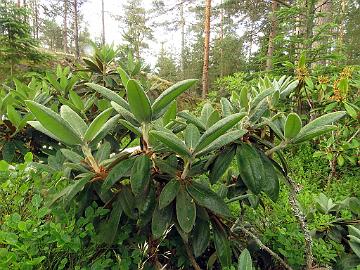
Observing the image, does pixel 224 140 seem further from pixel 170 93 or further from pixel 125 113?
pixel 125 113

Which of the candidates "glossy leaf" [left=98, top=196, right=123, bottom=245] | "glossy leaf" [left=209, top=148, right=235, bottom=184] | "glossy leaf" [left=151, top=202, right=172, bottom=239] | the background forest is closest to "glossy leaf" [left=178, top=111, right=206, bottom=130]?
the background forest

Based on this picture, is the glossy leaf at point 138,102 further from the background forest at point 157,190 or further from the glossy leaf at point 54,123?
the glossy leaf at point 54,123

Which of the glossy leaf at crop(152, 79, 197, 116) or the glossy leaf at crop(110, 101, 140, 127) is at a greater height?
the glossy leaf at crop(152, 79, 197, 116)

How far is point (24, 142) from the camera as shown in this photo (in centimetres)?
178

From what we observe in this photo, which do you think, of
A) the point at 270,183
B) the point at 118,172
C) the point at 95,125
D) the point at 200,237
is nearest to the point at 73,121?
the point at 95,125

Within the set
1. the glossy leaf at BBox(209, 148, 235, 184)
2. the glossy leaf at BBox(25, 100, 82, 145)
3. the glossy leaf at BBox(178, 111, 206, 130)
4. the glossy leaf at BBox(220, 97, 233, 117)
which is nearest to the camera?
the glossy leaf at BBox(25, 100, 82, 145)

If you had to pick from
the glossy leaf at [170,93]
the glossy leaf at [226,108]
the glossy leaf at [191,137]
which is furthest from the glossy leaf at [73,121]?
the glossy leaf at [226,108]

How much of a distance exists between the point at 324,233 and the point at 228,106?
881mm

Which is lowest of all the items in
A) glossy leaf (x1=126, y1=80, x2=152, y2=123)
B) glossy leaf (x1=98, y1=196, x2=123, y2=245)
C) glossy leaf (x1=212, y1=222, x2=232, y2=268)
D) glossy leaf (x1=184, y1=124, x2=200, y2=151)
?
glossy leaf (x1=212, y1=222, x2=232, y2=268)

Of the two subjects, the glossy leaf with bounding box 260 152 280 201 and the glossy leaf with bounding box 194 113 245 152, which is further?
the glossy leaf with bounding box 260 152 280 201

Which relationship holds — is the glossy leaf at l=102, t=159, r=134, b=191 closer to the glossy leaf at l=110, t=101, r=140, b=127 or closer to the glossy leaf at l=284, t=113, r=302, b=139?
the glossy leaf at l=110, t=101, r=140, b=127

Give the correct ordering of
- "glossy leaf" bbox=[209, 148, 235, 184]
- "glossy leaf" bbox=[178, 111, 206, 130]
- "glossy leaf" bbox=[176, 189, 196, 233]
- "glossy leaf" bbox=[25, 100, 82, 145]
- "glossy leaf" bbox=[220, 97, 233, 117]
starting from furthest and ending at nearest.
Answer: "glossy leaf" bbox=[220, 97, 233, 117]
"glossy leaf" bbox=[178, 111, 206, 130]
"glossy leaf" bbox=[209, 148, 235, 184]
"glossy leaf" bbox=[176, 189, 196, 233]
"glossy leaf" bbox=[25, 100, 82, 145]

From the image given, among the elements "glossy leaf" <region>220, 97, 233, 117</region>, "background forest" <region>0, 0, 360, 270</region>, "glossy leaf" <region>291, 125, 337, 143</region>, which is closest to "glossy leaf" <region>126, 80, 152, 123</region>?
"background forest" <region>0, 0, 360, 270</region>

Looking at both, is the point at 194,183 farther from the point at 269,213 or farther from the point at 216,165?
the point at 269,213
